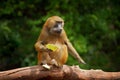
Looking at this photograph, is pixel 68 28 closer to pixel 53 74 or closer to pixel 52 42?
pixel 52 42

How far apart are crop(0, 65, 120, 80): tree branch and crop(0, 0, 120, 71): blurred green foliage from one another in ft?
13.8

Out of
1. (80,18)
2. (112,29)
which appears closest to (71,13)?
(80,18)

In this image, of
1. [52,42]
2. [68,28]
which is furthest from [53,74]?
[68,28]

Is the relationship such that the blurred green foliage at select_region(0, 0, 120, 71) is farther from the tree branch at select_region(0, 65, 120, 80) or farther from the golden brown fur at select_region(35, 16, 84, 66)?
the tree branch at select_region(0, 65, 120, 80)

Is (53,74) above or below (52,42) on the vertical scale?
below

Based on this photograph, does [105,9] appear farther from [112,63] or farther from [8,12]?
[8,12]

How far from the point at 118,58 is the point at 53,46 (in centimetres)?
583

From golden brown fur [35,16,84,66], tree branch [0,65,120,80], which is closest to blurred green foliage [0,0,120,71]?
golden brown fur [35,16,84,66]

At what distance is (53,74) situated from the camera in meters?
7.68

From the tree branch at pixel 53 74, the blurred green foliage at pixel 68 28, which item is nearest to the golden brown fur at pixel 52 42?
the tree branch at pixel 53 74

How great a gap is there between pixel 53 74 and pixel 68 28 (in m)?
4.96

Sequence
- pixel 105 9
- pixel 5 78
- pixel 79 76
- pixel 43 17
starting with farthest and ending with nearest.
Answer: pixel 105 9 < pixel 43 17 < pixel 79 76 < pixel 5 78

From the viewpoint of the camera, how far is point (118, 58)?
13680mm

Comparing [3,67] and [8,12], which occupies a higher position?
[8,12]
